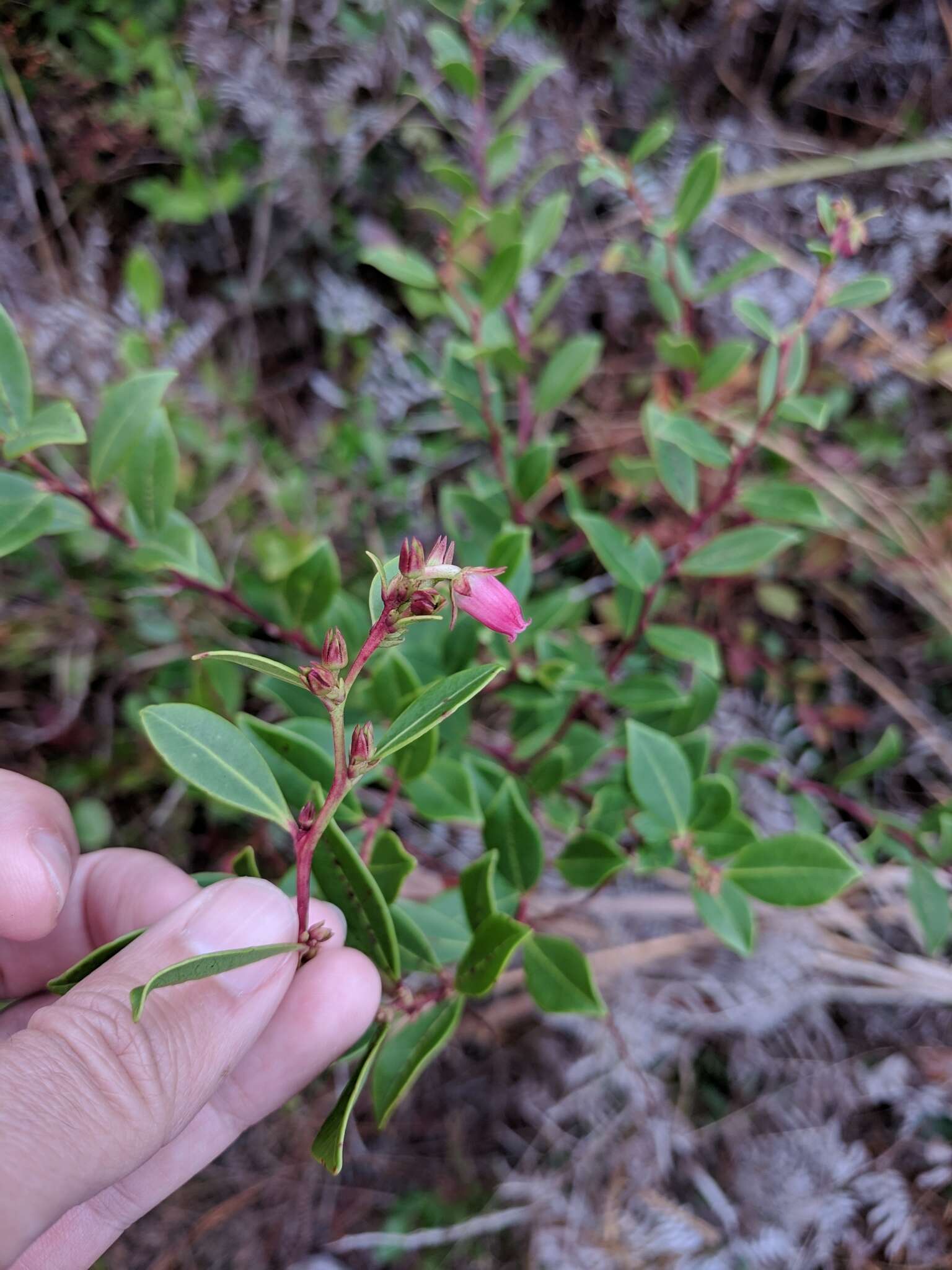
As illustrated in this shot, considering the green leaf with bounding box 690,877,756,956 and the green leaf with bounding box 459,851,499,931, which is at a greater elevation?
the green leaf with bounding box 459,851,499,931

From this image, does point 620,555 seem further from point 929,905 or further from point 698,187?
point 929,905

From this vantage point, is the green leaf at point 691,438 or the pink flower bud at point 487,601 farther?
the green leaf at point 691,438

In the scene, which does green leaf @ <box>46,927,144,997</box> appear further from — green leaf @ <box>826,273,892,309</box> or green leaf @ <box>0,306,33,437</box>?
green leaf @ <box>826,273,892,309</box>

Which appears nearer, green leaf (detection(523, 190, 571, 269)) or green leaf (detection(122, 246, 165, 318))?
green leaf (detection(523, 190, 571, 269))

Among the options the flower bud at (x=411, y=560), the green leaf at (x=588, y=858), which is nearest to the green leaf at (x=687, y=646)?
the green leaf at (x=588, y=858)

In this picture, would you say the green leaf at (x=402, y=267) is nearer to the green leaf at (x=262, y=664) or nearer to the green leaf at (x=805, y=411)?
the green leaf at (x=805, y=411)

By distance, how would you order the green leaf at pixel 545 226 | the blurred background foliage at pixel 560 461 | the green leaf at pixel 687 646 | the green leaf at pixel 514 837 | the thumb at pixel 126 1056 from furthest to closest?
the blurred background foliage at pixel 560 461, the green leaf at pixel 545 226, the green leaf at pixel 687 646, the green leaf at pixel 514 837, the thumb at pixel 126 1056

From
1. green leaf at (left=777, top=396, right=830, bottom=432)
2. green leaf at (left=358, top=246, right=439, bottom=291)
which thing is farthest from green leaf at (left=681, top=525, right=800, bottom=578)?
green leaf at (left=358, top=246, right=439, bottom=291)

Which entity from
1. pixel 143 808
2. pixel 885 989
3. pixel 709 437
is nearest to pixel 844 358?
pixel 709 437
